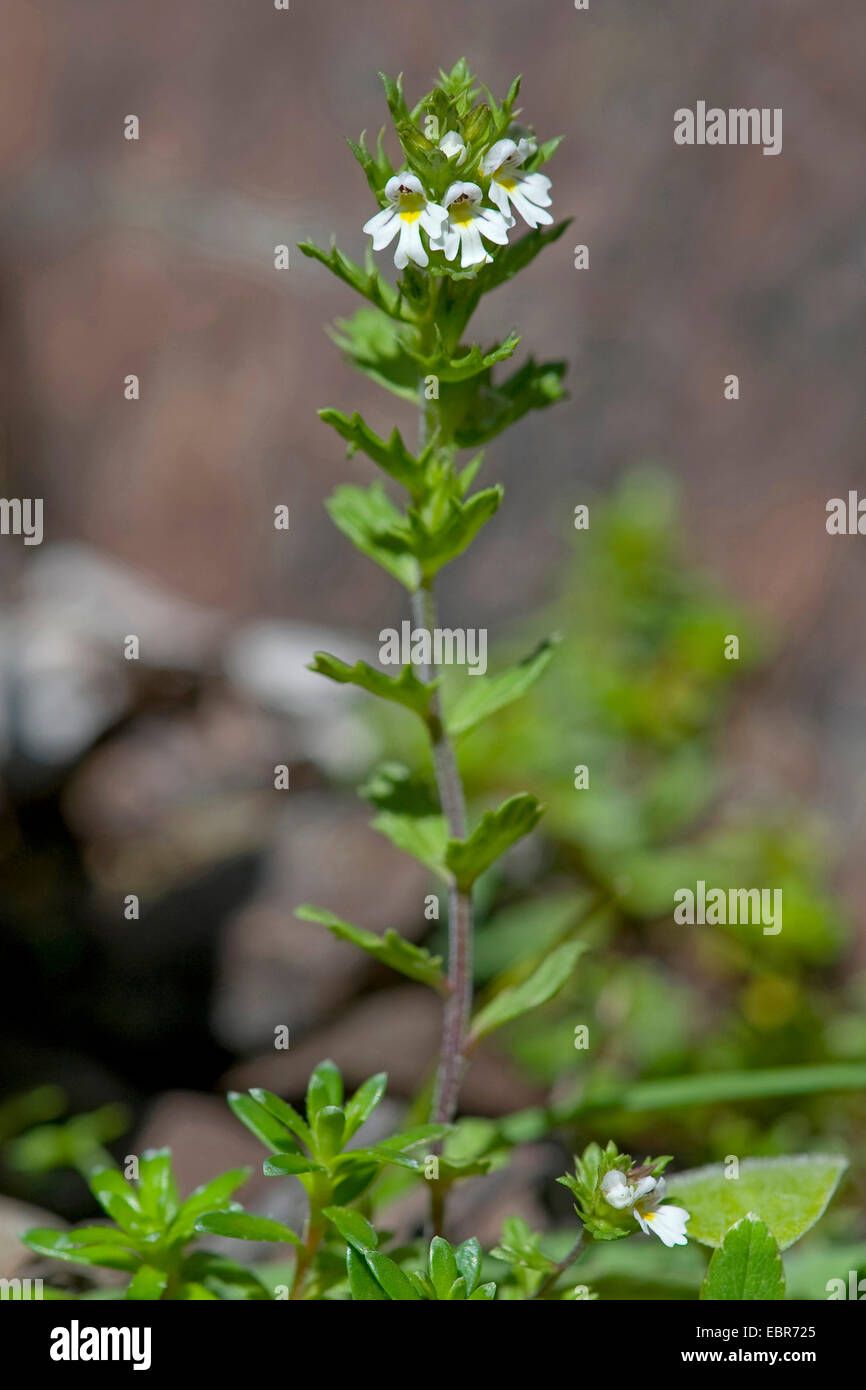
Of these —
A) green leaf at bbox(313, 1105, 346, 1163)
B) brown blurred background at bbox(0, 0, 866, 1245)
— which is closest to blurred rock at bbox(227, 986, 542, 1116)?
brown blurred background at bbox(0, 0, 866, 1245)

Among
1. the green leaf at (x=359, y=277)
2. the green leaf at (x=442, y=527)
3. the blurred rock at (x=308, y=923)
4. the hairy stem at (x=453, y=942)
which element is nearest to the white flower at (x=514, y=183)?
the green leaf at (x=359, y=277)

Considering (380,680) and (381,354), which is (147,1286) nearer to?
(380,680)

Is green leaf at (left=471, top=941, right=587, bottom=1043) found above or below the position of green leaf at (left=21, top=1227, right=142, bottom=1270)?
above

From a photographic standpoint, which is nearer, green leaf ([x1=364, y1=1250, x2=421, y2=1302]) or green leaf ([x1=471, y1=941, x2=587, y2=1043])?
green leaf ([x1=364, y1=1250, x2=421, y2=1302])

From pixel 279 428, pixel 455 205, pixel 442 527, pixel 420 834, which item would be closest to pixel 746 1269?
pixel 420 834

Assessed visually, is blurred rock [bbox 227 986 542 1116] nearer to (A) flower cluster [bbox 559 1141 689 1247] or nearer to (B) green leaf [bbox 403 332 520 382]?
(A) flower cluster [bbox 559 1141 689 1247]

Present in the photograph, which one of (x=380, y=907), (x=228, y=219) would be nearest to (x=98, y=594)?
(x=228, y=219)

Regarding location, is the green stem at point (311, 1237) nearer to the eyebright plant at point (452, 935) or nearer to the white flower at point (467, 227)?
the eyebright plant at point (452, 935)
